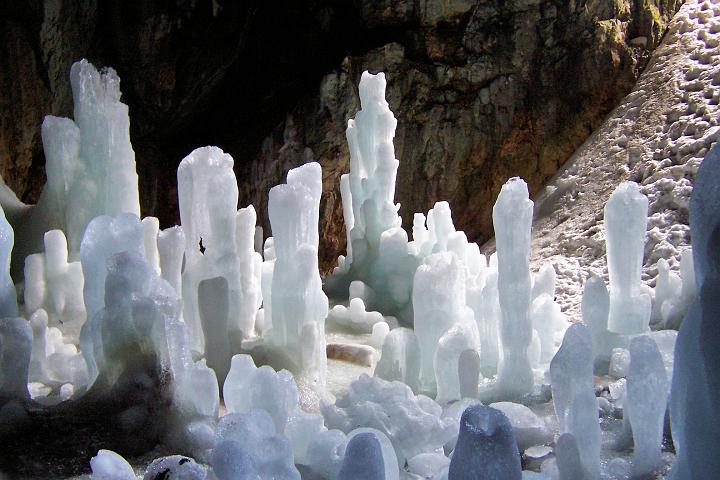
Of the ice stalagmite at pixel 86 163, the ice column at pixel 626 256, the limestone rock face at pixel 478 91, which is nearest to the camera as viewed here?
the ice column at pixel 626 256

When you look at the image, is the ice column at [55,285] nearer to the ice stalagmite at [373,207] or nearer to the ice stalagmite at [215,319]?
the ice stalagmite at [215,319]

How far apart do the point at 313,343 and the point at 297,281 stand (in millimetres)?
466

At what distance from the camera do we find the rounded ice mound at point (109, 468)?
339cm

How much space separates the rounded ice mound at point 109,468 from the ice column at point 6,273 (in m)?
1.87

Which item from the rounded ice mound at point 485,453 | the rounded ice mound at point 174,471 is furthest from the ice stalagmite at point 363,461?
the rounded ice mound at point 174,471

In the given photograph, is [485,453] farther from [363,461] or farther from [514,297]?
[514,297]

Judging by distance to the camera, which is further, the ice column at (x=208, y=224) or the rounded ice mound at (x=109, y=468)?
the ice column at (x=208, y=224)

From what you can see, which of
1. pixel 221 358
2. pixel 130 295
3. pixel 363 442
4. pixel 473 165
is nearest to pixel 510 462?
pixel 363 442

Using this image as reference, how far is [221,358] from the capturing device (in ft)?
17.4

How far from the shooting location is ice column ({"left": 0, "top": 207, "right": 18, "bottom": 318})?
4.73 meters

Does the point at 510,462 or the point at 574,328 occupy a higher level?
the point at 574,328

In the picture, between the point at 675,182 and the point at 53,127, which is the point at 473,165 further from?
the point at 53,127

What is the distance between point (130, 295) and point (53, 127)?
113 inches

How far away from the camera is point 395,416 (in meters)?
4.25
